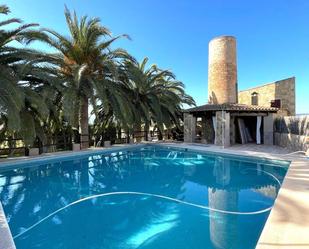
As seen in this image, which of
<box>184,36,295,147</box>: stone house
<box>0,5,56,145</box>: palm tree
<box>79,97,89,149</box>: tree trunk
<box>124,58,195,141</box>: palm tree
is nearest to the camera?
<box>0,5,56,145</box>: palm tree

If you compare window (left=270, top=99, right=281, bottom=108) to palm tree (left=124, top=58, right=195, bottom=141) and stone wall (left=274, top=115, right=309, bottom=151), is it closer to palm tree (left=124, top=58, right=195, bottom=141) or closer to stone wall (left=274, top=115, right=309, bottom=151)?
stone wall (left=274, top=115, right=309, bottom=151)

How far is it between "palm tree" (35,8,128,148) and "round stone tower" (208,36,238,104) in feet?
29.6

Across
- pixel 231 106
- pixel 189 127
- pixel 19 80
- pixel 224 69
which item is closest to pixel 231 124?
pixel 231 106

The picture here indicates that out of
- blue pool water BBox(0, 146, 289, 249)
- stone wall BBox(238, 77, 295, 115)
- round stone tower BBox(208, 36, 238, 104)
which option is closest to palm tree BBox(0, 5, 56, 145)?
blue pool water BBox(0, 146, 289, 249)

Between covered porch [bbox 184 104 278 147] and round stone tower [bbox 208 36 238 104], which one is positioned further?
round stone tower [bbox 208 36 238 104]

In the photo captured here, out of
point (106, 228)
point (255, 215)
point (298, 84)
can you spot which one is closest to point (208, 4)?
point (298, 84)

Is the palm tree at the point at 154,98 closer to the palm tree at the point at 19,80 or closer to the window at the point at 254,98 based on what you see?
the palm tree at the point at 19,80

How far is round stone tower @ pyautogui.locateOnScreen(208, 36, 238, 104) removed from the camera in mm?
20000

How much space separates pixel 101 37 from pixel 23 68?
5118mm

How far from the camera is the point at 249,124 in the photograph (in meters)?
20.5

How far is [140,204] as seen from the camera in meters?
6.58

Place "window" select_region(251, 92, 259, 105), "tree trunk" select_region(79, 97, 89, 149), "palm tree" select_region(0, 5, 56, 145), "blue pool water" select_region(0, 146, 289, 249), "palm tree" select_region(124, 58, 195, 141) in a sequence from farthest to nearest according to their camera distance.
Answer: "window" select_region(251, 92, 259, 105)
"palm tree" select_region(124, 58, 195, 141)
"tree trunk" select_region(79, 97, 89, 149)
"palm tree" select_region(0, 5, 56, 145)
"blue pool water" select_region(0, 146, 289, 249)

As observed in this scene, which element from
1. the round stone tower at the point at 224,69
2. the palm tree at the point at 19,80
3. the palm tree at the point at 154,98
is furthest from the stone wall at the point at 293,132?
the palm tree at the point at 19,80

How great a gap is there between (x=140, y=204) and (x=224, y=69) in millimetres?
16289
